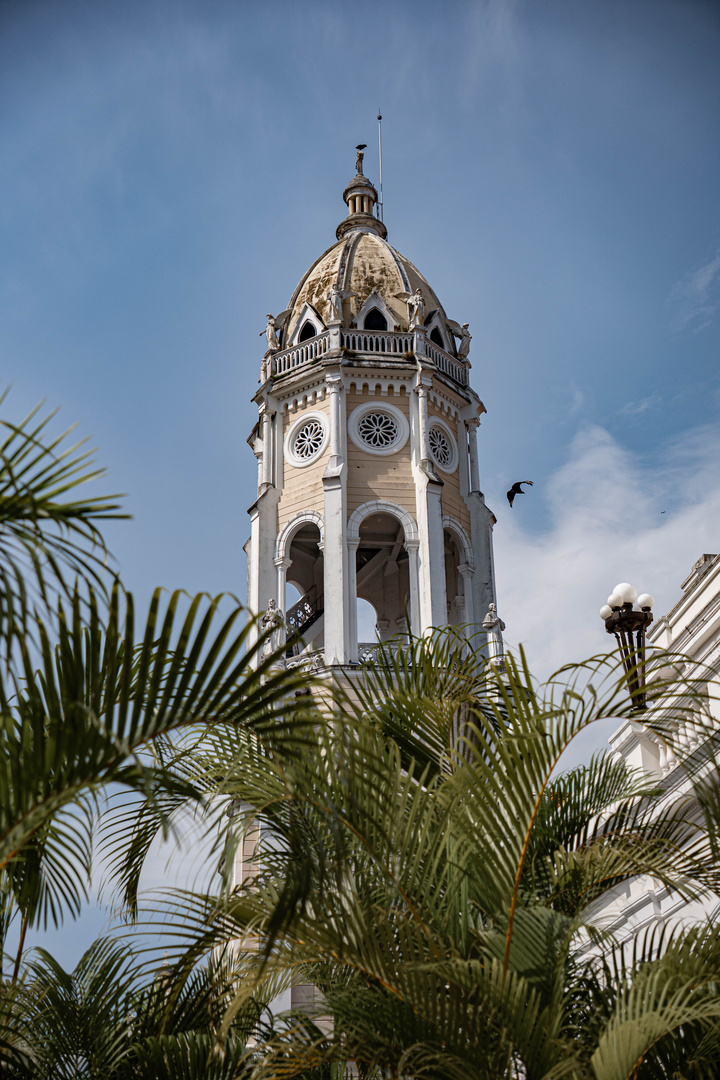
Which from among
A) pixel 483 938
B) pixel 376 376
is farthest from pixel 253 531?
pixel 483 938

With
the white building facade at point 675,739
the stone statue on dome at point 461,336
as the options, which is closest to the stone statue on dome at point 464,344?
the stone statue on dome at point 461,336

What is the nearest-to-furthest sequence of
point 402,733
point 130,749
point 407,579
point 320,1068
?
point 130,749
point 320,1068
point 402,733
point 407,579

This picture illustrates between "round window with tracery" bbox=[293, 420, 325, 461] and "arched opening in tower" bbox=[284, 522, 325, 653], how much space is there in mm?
1888

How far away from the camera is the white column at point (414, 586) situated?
98.3 feet

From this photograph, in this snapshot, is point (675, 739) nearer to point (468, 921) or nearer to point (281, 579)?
point (468, 921)

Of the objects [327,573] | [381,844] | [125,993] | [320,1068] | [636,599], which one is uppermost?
[327,573]

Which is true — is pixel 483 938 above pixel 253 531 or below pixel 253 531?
below

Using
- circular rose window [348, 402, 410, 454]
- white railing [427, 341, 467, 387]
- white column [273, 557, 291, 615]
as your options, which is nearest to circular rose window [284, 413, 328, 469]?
circular rose window [348, 402, 410, 454]

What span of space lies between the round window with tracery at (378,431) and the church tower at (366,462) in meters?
0.04

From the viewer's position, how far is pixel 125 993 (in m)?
8.02

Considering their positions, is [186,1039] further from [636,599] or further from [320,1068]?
[636,599]

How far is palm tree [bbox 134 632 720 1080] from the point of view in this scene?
20.4ft

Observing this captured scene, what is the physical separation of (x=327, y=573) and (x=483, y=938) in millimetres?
23353

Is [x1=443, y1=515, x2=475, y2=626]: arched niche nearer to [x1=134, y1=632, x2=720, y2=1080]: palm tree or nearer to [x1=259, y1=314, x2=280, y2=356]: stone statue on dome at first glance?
[x1=259, y1=314, x2=280, y2=356]: stone statue on dome
